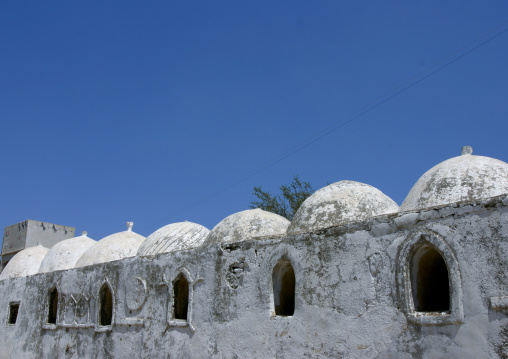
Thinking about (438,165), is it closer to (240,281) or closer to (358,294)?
(358,294)

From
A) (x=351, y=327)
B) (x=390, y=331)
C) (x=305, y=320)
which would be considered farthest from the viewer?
(x=305, y=320)

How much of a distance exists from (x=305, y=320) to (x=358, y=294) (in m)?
0.77

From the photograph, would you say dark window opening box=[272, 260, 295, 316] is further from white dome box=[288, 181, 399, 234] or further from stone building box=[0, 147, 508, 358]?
white dome box=[288, 181, 399, 234]

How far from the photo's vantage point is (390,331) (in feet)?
16.1

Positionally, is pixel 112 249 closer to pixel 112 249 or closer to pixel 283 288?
pixel 112 249

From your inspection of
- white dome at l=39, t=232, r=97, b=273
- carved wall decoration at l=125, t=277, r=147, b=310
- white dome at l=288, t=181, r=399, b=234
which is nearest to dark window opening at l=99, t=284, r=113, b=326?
carved wall decoration at l=125, t=277, r=147, b=310

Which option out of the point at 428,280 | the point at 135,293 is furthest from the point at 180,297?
the point at 428,280

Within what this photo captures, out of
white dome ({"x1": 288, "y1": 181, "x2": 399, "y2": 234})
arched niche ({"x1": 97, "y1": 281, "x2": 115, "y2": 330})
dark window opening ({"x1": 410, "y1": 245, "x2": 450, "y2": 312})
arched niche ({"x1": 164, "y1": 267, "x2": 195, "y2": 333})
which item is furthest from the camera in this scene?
arched niche ({"x1": 97, "y1": 281, "x2": 115, "y2": 330})

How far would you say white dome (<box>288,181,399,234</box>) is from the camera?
6363 millimetres

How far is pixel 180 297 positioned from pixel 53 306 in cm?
425

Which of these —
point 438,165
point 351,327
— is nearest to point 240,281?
point 351,327

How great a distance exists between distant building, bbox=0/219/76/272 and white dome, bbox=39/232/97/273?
4387 millimetres

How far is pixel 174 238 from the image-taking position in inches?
358

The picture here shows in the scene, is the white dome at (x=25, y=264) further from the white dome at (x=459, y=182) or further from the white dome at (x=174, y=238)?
the white dome at (x=459, y=182)
